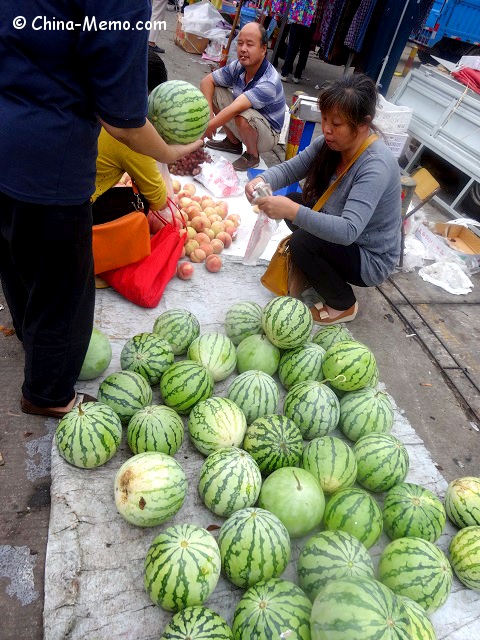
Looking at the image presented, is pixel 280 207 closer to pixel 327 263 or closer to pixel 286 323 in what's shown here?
pixel 327 263

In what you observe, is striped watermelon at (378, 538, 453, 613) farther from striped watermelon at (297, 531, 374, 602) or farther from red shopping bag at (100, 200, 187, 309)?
red shopping bag at (100, 200, 187, 309)

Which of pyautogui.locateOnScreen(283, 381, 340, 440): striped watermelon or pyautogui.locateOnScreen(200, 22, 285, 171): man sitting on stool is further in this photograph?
pyautogui.locateOnScreen(200, 22, 285, 171): man sitting on stool

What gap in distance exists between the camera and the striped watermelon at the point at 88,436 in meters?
2.10

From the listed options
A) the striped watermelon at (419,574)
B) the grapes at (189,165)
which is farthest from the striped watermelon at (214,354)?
the grapes at (189,165)

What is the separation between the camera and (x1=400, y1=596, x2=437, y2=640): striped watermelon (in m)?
1.62

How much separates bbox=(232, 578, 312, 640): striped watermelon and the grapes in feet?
13.4

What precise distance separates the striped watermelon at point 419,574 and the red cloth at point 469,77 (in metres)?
6.01

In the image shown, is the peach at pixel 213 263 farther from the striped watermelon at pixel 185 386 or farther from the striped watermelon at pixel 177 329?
the striped watermelon at pixel 185 386

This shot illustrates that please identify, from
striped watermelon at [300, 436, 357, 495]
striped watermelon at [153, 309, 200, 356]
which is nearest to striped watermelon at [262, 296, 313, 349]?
striped watermelon at [153, 309, 200, 356]

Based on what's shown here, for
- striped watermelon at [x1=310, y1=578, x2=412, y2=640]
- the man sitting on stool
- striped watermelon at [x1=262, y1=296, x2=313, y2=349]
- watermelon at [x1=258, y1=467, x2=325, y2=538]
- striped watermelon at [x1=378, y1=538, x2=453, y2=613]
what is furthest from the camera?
the man sitting on stool

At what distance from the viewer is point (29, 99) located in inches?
63.3

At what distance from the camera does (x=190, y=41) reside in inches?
385

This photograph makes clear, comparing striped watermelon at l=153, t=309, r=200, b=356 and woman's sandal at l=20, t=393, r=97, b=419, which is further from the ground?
striped watermelon at l=153, t=309, r=200, b=356

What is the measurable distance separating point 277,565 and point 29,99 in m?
1.89
